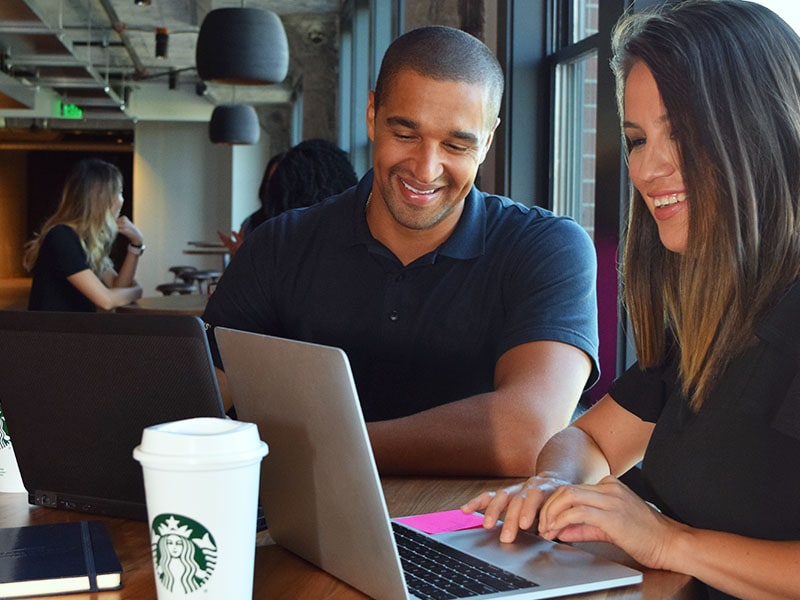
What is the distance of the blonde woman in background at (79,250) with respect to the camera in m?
4.98

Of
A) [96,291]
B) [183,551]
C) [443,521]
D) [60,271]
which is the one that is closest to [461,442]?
[443,521]

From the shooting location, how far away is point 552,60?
11.2ft

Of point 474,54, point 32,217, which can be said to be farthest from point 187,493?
point 32,217

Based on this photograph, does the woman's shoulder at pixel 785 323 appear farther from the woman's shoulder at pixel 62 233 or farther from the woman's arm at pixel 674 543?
the woman's shoulder at pixel 62 233

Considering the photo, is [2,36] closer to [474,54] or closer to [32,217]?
[474,54]

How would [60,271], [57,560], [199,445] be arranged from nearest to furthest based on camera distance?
[199,445]
[57,560]
[60,271]

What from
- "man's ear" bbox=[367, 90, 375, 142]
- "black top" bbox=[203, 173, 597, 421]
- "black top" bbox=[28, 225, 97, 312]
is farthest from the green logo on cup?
"black top" bbox=[28, 225, 97, 312]

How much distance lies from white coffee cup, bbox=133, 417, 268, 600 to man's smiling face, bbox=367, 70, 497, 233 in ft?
3.79

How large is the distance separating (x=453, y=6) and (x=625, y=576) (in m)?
3.23

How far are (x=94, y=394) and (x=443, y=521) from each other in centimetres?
47

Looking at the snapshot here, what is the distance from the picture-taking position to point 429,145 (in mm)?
1927

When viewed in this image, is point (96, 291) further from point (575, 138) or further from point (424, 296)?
→ point (424, 296)

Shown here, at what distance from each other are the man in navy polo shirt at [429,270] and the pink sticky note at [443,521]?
51 cm

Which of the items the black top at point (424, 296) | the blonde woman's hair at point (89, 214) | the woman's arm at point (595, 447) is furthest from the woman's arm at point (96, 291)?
the woman's arm at point (595, 447)
